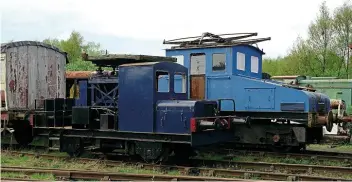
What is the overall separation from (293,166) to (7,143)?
9.49 m

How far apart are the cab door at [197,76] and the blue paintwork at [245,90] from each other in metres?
0.11

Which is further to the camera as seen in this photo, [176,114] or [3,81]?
[3,81]

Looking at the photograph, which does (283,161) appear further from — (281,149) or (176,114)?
(176,114)

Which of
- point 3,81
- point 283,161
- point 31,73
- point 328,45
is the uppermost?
point 328,45

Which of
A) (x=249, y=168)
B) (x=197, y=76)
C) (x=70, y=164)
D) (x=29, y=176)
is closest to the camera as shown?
(x=29, y=176)

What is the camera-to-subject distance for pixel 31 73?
→ 1449 centimetres

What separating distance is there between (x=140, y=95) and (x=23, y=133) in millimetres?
6067

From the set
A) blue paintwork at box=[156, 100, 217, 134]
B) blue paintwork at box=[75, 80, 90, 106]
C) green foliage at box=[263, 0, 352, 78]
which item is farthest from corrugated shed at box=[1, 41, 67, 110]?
green foliage at box=[263, 0, 352, 78]

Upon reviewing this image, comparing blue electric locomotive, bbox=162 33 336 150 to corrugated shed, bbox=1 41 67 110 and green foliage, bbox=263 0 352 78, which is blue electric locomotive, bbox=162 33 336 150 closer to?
corrugated shed, bbox=1 41 67 110

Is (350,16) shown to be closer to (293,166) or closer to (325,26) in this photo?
(325,26)

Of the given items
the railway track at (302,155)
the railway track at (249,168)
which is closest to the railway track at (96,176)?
the railway track at (249,168)

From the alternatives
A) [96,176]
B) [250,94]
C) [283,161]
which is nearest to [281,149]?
[283,161]

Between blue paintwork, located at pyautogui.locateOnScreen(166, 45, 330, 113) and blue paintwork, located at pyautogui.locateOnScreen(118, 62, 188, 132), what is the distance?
2.32 meters

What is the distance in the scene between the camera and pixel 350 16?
30.4 metres
